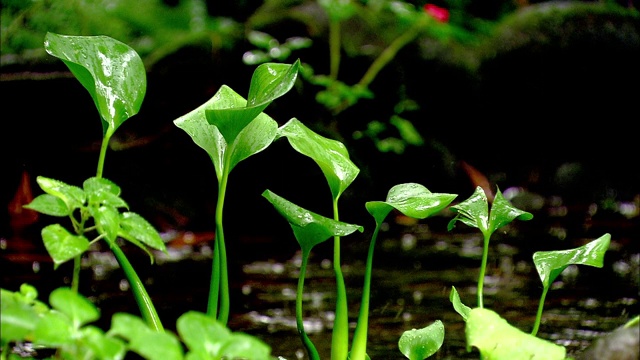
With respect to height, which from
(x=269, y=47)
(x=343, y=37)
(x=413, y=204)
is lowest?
(x=413, y=204)

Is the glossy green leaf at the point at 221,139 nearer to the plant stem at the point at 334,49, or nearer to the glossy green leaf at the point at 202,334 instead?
the glossy green leaf at the point at 202,334

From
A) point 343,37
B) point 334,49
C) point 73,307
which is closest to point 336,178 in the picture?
point 73,307

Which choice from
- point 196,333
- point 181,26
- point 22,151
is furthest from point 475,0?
point 196,333

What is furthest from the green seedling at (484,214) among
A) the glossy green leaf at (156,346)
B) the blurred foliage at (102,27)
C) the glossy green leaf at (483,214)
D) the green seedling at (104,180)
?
the blurred foliage at (102,27)

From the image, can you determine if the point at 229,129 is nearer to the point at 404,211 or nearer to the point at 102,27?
the point at 404,211

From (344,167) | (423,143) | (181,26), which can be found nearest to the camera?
(344,167)

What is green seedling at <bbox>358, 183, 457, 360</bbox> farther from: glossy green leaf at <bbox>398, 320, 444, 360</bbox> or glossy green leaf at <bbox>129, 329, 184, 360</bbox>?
glossy green leaf at <bbox>129, 329, 184, 360</bbox>

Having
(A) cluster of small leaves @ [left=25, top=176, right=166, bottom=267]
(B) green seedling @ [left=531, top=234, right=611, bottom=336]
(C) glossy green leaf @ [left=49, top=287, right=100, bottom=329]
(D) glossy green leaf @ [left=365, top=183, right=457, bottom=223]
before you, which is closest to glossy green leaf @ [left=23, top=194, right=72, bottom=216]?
(A) cluster of small leaves @ [left=25, top=176, right=166, bottom=267]

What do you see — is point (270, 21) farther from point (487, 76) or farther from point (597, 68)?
point (597, 68)
